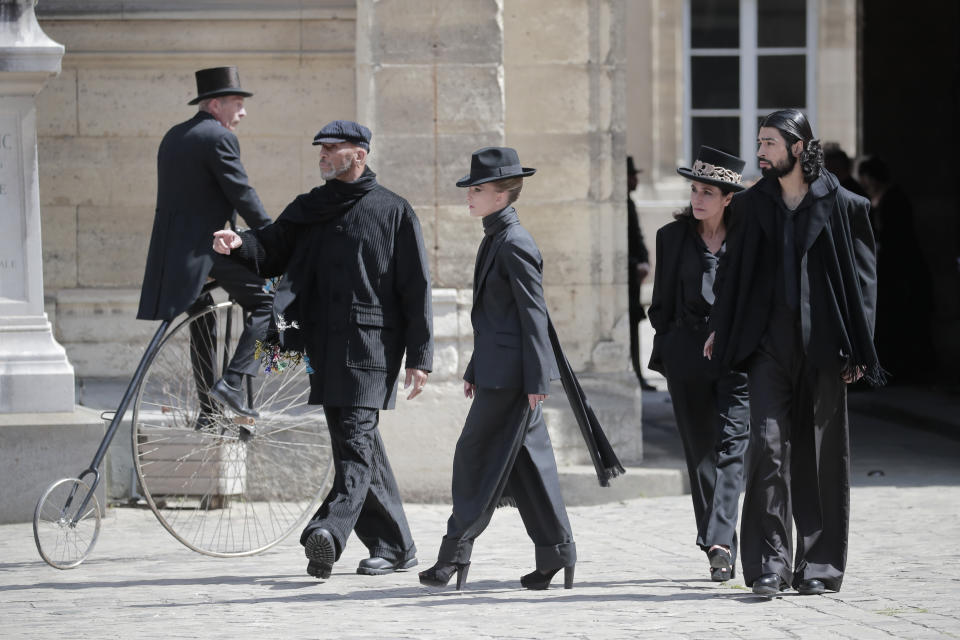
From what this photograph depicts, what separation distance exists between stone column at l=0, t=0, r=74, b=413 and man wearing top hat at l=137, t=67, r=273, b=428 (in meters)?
0.74

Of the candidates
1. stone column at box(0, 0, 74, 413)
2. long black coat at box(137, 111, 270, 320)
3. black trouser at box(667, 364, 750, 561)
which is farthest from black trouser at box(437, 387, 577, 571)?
stone column at box(0, 0, 74, 413)

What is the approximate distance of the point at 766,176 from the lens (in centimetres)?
716

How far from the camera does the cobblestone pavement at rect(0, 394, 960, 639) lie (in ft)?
21.1

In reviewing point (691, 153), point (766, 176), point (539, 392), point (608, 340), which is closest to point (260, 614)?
point (539, 392)

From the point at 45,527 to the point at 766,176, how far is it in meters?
3.51

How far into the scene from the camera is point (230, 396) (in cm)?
818

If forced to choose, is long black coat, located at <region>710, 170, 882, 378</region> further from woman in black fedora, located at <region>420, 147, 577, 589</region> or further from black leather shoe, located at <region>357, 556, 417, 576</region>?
black leather shoe, located at <region>357, 556, 417, 576</region>

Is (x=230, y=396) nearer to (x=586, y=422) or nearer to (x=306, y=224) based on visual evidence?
(x=306, y=224)

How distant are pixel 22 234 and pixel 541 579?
10.7 feet

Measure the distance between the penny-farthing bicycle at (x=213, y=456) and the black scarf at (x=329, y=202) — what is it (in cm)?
84

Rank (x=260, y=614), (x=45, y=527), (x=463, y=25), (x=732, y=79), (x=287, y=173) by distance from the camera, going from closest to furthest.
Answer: (x=260, y=614) < (x=45, y=527) < (x=463, y=25) < (x=287, y=173) < (x=732, y=79)

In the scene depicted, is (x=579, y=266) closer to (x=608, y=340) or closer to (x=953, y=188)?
(x=608, y=340)

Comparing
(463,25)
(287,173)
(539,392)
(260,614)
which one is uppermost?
(463,25)

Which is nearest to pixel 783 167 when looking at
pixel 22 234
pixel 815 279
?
pixel 815 279
